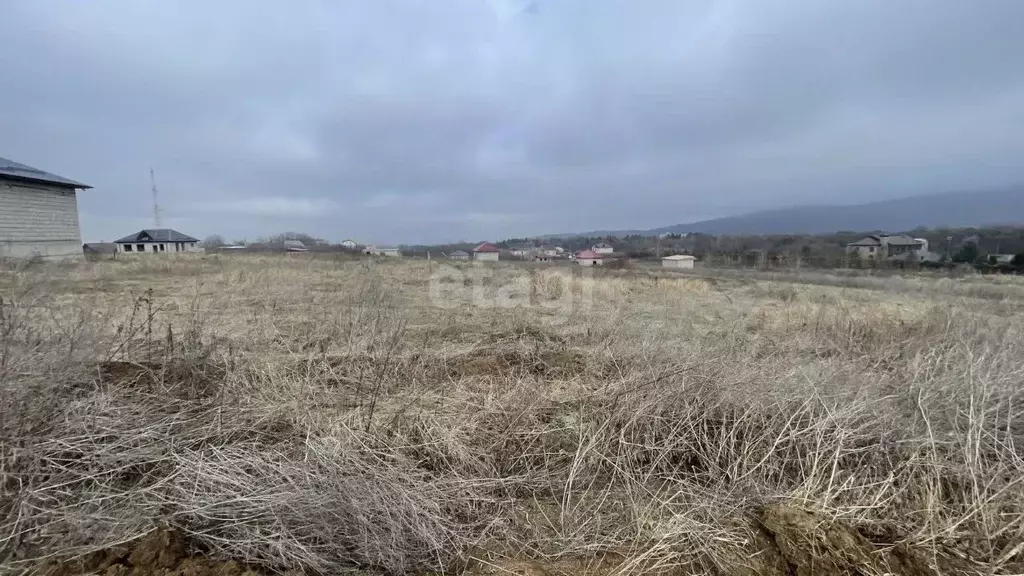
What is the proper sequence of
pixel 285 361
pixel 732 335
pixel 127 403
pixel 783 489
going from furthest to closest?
pixel 732 335 → pixel 285 361 → pixel 127 403 → pixel 783 489

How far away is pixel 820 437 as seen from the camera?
270 cm

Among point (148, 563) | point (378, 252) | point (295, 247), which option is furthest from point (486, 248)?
point (148, 563)

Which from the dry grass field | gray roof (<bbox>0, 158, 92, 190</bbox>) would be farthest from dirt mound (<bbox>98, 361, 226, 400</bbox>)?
gray roof (<bbox>0, 158, 92, 190</bbox>)

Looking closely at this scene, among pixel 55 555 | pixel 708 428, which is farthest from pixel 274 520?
pixel 708 428

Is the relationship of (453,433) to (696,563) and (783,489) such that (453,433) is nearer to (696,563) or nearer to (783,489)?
(696,563)

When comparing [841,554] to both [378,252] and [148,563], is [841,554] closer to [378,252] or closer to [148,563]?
[148,563]

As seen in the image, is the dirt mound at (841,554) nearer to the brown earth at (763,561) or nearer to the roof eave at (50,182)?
the brown earth at (763,561)

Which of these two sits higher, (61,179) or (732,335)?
(61,179)

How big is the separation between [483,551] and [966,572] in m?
2.31

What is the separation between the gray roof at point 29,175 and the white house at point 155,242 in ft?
94.5

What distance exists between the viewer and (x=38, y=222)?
18062mm

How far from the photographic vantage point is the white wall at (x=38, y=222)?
54.0 feet

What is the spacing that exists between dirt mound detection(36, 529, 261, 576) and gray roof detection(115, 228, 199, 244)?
58705 millimetres

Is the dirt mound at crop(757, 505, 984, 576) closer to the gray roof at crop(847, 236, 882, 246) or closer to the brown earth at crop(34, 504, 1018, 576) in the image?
the brown earth at crop(34, 504, 1018, 576)
